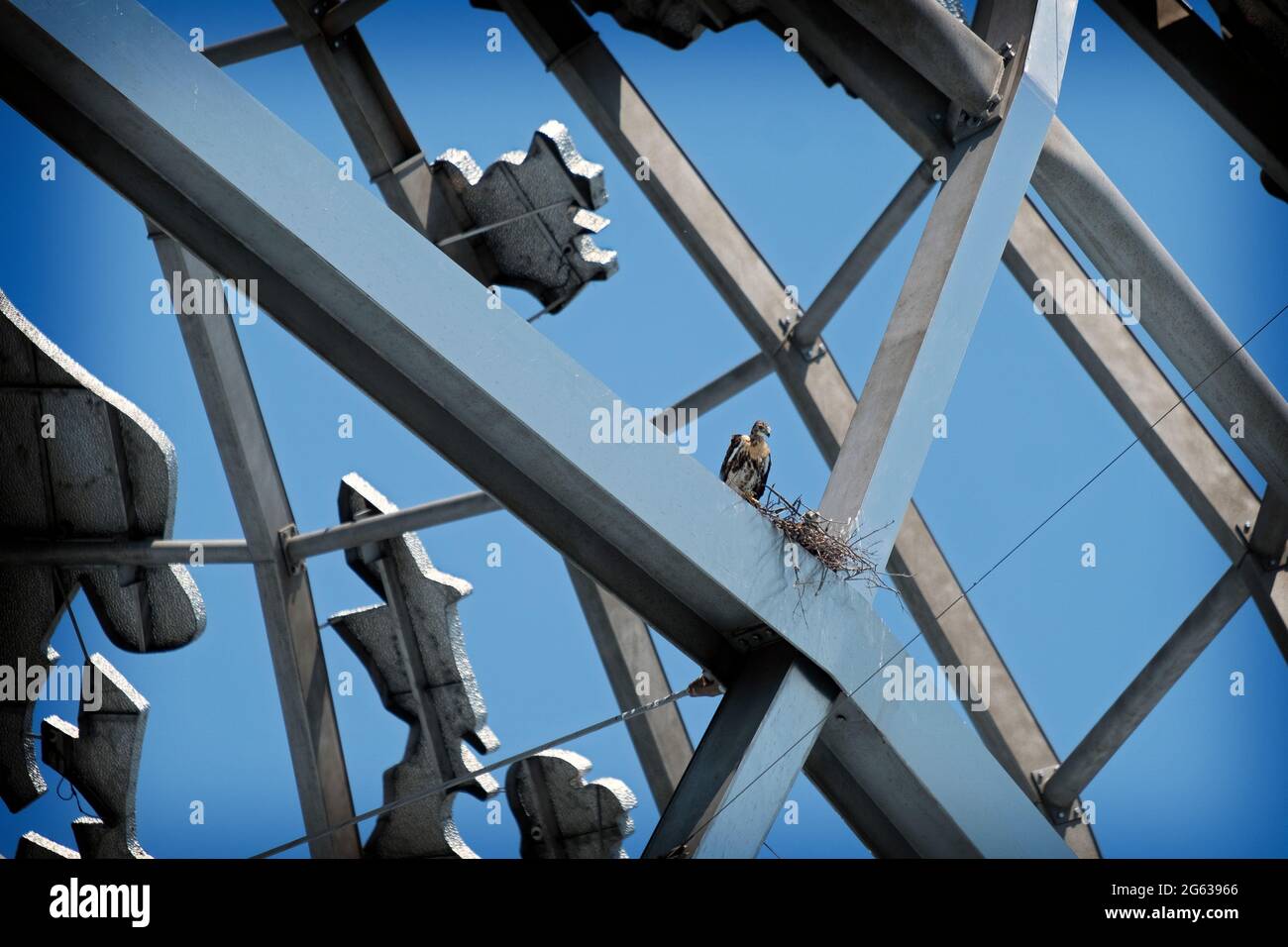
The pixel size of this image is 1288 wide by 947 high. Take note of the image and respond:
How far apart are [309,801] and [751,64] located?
7692 mm

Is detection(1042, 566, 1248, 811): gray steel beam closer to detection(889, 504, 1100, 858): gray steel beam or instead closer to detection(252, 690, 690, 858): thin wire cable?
detection(889, 504, 1100, 858): gray steel beam

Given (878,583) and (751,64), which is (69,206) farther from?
(878,583)

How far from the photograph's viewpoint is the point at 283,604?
12.8 m

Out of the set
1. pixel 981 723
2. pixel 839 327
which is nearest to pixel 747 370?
pixel 839 327

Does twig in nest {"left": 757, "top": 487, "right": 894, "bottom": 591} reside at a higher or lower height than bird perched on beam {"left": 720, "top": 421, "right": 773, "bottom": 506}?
lower

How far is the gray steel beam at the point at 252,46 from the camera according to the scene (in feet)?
39.1

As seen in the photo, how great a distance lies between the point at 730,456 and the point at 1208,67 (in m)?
4.54

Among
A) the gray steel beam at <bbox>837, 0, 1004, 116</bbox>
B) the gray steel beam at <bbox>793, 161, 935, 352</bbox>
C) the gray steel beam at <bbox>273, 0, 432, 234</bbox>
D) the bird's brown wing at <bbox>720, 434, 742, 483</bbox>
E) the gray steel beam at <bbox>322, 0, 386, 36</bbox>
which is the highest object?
the gray steel beam at <bbox>322, 0, 386, 36</bbox>

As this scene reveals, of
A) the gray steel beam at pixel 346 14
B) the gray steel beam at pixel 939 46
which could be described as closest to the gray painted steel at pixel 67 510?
the gray steel beam at pixel 346 14

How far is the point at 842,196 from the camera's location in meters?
17.0

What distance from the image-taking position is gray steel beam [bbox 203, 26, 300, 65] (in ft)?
39.1

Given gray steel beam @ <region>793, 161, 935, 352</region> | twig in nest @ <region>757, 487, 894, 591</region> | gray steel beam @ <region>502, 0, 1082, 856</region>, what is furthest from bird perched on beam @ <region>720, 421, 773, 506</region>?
gray steel beam @ <region>502, 0, 1082, 856</region>

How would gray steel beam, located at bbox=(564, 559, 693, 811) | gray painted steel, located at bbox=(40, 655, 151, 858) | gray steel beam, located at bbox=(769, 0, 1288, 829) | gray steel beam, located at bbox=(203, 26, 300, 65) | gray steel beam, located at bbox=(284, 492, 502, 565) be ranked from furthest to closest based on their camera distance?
gray painted steel, located at bbox=(40, 655, 151, 858) < gray steel beam, located at bbox=(564, 559, 693, 811) < gray steel beam, located at bbox=(284, 492, 502, 565) < gray steel beam, located at bbox=(203, 26, 300, 65) < gray steel beam, located at bbox=(769, 0, 1288, 829)

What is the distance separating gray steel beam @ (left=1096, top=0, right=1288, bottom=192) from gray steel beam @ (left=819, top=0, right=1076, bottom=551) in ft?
7.37
